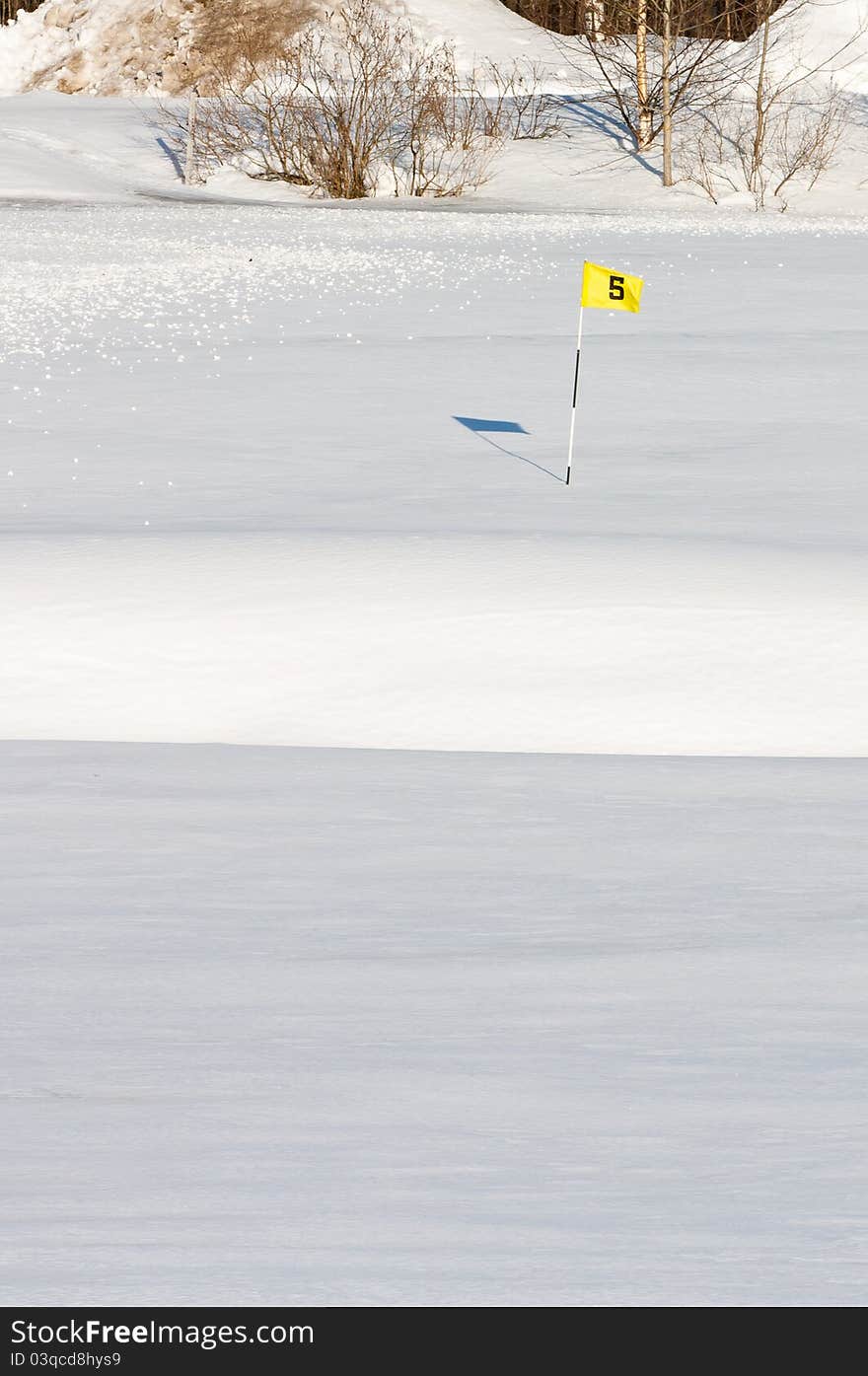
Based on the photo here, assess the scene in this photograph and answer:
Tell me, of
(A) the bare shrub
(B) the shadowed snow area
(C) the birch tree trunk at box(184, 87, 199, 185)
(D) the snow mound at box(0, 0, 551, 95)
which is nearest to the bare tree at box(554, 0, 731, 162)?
(A) the bare shrub

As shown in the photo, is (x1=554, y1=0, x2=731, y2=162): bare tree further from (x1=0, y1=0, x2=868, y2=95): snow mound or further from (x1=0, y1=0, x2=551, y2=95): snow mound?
(x1=0, y1=0, x2=551, y2=95): snow mound

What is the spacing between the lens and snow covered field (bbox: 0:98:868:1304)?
3.25 m

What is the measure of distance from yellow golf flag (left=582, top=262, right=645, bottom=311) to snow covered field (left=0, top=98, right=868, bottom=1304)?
1.10 m

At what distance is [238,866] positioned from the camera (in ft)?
17.0

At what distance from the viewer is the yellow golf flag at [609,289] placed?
9.17 meters

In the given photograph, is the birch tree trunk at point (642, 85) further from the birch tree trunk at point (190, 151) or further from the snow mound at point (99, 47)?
the snow mound at point (99, 47)

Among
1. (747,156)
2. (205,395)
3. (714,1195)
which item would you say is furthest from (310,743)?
(747,156)

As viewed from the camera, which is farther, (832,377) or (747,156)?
(747,156)

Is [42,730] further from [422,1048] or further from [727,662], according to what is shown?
[422,1048]

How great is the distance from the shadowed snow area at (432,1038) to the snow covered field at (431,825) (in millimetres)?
12

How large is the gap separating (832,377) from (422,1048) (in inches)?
398

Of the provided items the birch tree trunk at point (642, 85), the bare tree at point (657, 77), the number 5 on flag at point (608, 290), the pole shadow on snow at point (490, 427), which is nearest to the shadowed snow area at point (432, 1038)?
the number 5 on flag at point (608, 290)

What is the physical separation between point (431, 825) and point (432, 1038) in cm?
167

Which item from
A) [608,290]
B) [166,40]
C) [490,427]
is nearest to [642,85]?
[166,40]
